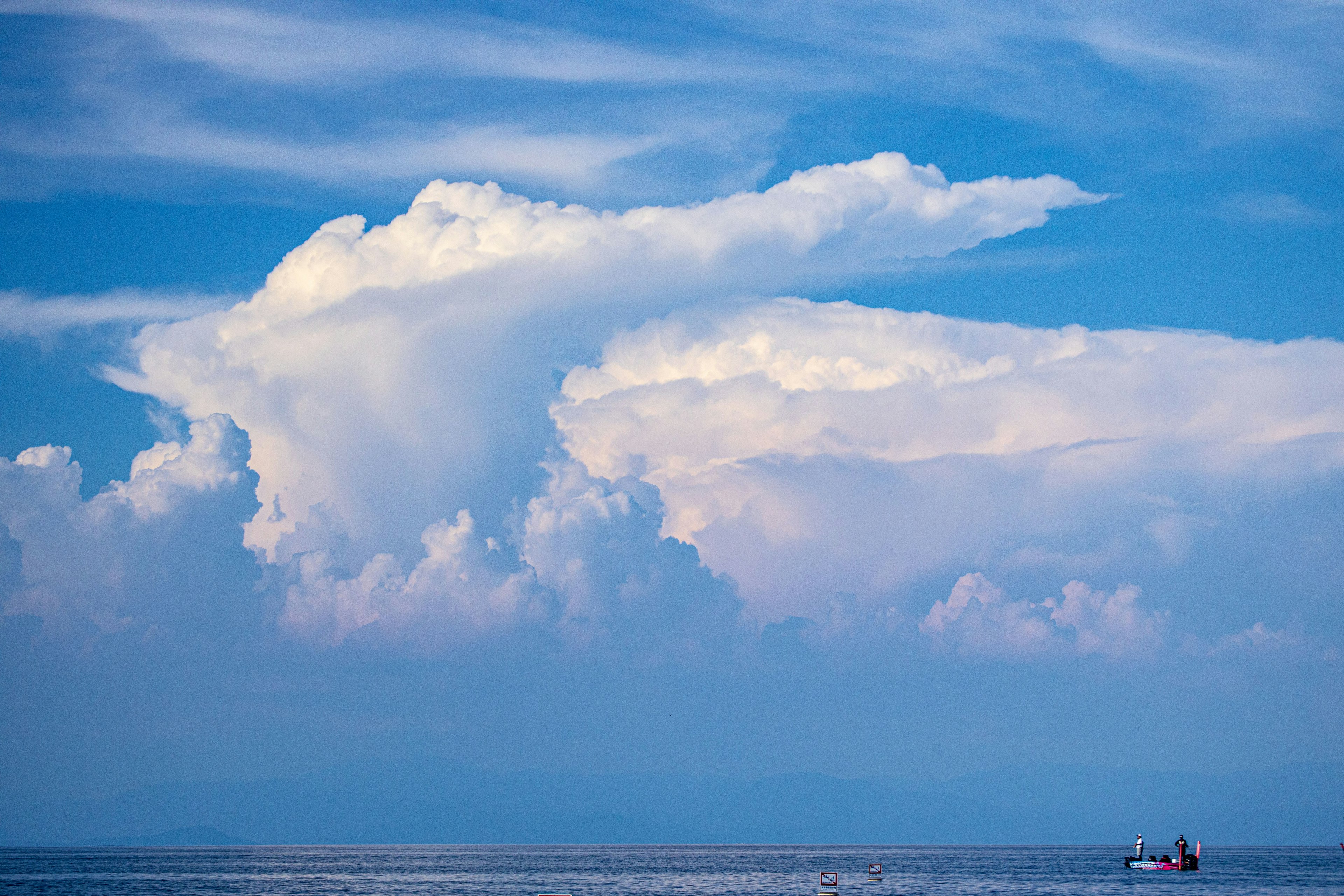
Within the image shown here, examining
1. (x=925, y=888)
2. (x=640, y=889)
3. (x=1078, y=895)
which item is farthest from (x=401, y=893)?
(x=1078, y=895)

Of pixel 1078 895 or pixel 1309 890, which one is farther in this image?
pixel 1309 890

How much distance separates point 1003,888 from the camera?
620 feet

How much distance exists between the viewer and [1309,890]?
603 feet

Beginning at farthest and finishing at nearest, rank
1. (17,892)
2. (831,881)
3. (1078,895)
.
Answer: (17,892) < (831,881) < (1078,895)

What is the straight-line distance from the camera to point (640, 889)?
190 meters

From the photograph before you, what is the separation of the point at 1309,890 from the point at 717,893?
81.4 m

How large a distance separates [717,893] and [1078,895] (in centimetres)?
4642

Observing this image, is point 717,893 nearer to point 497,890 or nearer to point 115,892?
point 497,890

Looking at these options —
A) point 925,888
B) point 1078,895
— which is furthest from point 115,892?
point 1078,895

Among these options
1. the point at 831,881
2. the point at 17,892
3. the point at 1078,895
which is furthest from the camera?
the point at 17,892

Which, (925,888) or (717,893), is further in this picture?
(925,888)

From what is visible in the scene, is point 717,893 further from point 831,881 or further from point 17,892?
point 17,892

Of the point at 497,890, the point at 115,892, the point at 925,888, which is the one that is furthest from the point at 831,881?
the point at 115,892

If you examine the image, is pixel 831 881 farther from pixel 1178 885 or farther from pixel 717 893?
pixel 1178 885
